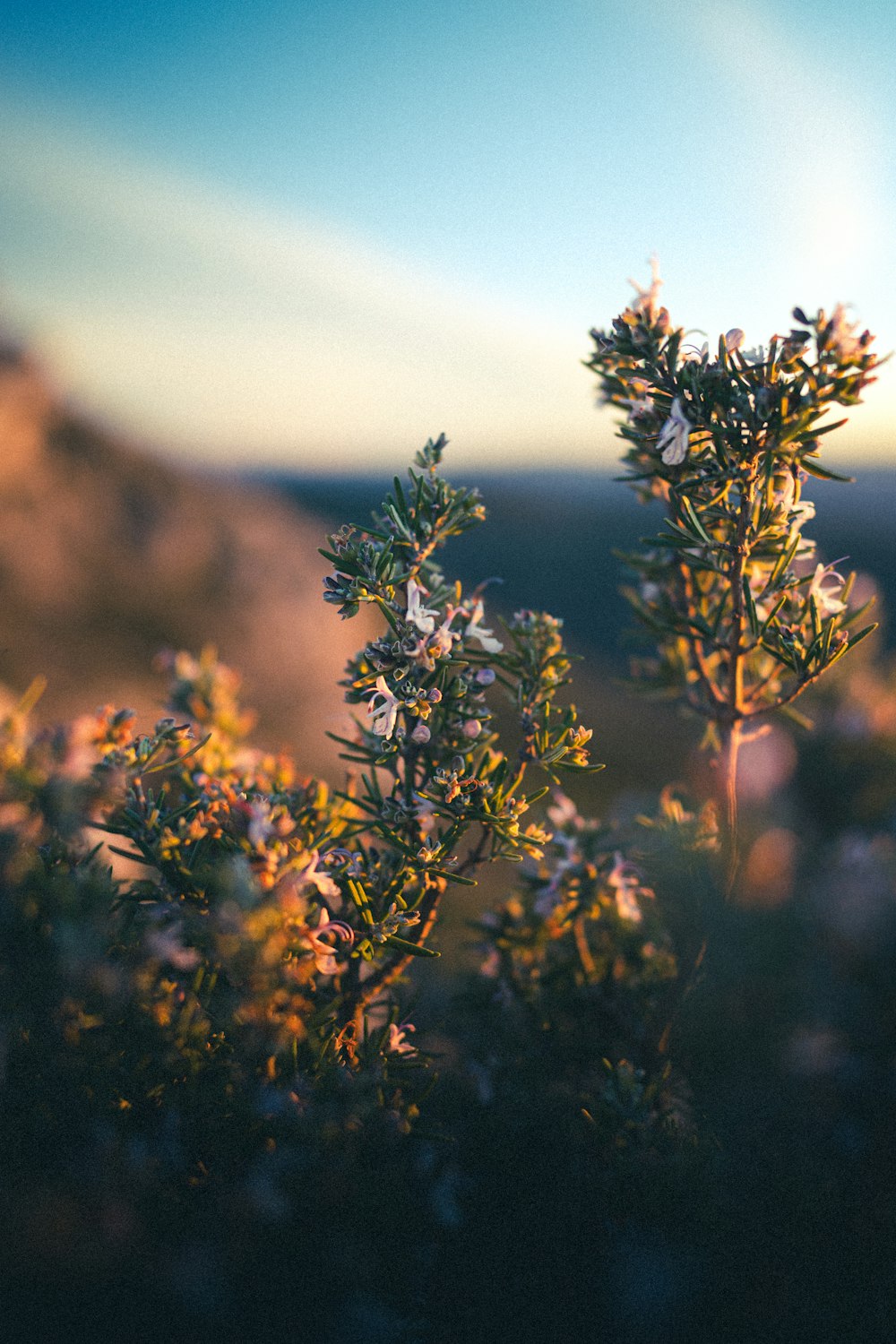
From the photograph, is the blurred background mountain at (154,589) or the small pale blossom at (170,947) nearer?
the small pale blossom at (170,947)

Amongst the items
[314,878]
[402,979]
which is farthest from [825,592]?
[402,979]

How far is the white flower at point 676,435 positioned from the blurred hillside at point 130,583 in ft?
45.2

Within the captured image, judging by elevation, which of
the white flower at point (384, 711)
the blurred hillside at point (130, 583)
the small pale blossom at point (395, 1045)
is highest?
the blurred hillside at point (130, 583)

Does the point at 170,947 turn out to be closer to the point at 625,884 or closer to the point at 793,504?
the point at 625,884

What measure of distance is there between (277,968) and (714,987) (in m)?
2.11

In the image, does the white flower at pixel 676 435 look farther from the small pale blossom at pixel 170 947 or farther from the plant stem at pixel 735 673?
the small pale blossom at pixel 170 947

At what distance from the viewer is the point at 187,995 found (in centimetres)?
253

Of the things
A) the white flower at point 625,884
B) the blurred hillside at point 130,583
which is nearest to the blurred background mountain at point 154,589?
the blurred hillside at point 130,583

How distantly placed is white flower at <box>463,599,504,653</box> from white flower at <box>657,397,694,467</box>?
72 centimetres

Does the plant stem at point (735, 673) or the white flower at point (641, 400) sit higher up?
the white flower at point (641, 400)

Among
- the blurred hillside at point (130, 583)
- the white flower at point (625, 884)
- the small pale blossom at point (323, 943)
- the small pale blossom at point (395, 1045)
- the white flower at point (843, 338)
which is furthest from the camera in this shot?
the blurred hillside at point (130, 583)

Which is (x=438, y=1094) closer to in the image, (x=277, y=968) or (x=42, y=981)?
(x=277, y=968)

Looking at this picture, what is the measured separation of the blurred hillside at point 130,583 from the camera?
16.6 metres

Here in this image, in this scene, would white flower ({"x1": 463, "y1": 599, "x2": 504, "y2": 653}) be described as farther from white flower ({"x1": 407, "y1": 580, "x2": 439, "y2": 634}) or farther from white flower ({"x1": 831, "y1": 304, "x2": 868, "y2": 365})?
white flower ({"x1": 831, "y1": 304, "x2": 868, "y2": 365})
